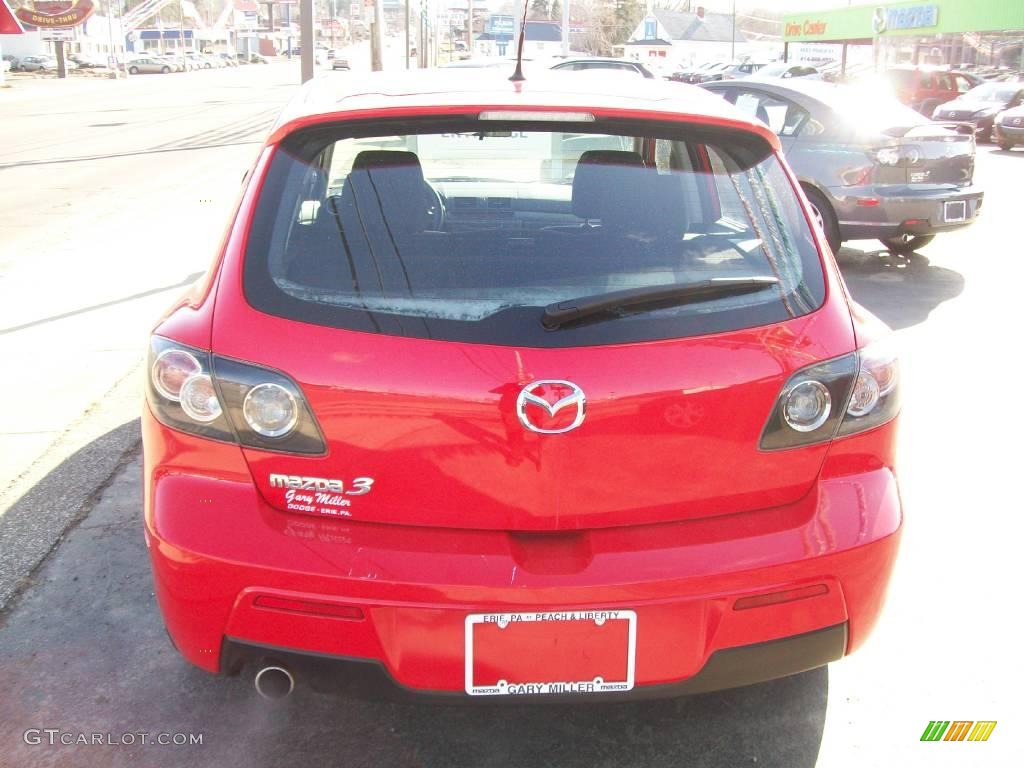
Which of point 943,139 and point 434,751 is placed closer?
point 434,751

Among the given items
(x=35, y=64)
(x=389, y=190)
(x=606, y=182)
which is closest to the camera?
(x=389, y=190)

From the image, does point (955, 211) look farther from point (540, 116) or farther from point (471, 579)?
point (471, 579)

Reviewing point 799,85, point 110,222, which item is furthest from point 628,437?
point 110,222

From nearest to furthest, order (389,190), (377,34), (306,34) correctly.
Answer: (389,190)
(306,34)
(377,34)

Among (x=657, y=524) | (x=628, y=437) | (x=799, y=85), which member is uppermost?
(x=799, y=85)

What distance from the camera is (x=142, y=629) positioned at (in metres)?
3.25

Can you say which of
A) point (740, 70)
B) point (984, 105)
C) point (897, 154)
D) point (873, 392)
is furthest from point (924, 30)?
point (873, 392)

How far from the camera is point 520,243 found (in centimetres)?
243

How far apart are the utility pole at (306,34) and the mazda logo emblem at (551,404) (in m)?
12.3

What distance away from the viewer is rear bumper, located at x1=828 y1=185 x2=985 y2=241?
→ 8.59 m

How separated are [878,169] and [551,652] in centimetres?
746

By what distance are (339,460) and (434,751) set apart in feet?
3.06

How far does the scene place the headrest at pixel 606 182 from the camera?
104 inches

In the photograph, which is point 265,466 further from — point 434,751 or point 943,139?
point 943,139
